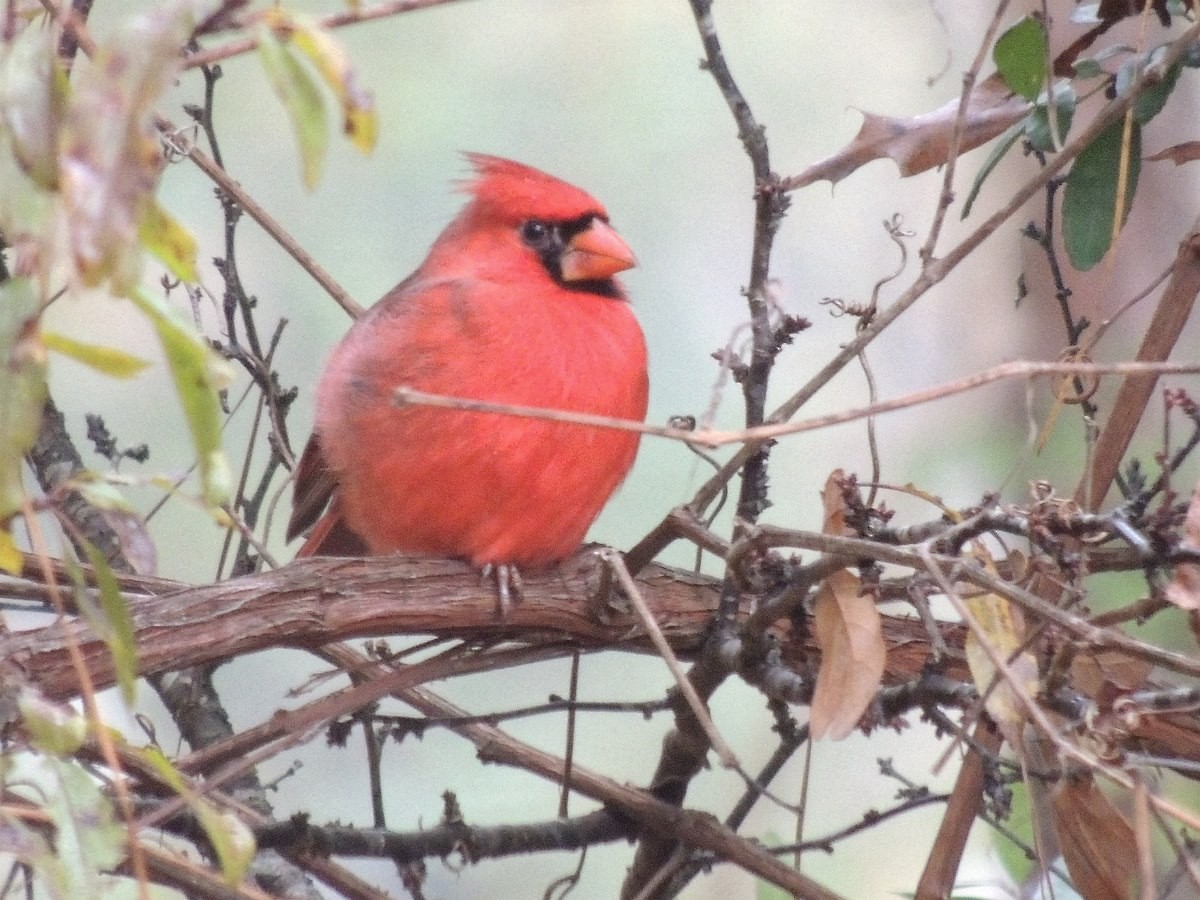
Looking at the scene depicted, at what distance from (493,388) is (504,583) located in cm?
27

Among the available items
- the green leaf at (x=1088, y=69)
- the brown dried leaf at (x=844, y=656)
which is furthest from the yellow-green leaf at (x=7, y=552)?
the green leaf at (x=1088, y=69)

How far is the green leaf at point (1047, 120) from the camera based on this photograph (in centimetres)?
141

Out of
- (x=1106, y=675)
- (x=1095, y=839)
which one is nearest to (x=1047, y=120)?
(x=1106, y=675)

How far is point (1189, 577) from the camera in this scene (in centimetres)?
100

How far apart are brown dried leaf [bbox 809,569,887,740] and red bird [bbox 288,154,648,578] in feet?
1.62

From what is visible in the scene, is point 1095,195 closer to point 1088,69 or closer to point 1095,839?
point 1088,69

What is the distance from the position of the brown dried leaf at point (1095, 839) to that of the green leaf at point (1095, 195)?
0.51m

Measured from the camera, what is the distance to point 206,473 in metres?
0.73

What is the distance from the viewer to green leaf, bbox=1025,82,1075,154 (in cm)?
141

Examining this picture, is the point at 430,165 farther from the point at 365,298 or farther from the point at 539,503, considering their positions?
the point at 539,503

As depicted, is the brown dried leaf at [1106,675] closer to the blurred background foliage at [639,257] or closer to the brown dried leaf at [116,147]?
the brown dried leaf at [116,147]

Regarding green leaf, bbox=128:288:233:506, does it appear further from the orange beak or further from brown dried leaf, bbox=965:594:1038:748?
the orange beak

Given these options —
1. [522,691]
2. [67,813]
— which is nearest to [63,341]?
[67,813]

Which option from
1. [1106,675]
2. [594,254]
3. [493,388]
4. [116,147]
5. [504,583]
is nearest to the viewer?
[116,147]
